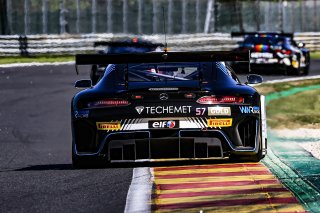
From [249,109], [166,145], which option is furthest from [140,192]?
[249,109]

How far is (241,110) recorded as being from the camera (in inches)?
346

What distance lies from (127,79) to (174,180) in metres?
1.74

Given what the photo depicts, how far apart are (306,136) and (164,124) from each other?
5.30 meters

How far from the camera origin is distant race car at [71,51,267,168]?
869 cm

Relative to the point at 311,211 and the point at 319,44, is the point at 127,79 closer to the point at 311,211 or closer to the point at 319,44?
the point at 311,211

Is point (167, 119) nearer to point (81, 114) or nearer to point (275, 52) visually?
point (81, 114)

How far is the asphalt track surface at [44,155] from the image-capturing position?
7.00m

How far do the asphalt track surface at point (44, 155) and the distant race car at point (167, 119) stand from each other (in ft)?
1.03

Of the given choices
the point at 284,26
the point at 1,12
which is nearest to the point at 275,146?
the point at 1,12

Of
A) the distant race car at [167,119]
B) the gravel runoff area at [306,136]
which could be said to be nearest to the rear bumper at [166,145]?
the distant race car at [167,119]

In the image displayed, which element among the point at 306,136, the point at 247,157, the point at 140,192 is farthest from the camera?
the point at 306,136

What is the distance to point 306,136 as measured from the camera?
13.6 m

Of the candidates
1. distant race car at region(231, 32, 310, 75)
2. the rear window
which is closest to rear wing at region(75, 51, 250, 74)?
the rear window

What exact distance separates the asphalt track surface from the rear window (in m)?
0.97
